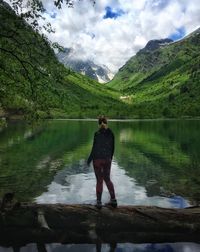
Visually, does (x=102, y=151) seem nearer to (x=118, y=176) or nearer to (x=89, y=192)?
(x=89, y=192)

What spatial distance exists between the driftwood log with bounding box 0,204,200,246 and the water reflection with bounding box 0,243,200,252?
83 centimetres

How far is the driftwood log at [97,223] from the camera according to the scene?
70.8 ft

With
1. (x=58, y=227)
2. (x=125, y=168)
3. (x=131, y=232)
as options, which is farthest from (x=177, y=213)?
(x=125, y=168)

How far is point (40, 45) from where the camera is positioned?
27.2 metres

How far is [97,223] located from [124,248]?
7.28ft

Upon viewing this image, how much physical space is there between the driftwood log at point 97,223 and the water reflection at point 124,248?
2.74 ft

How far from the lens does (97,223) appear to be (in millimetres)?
21844

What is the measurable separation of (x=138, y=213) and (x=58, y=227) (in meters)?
4.40

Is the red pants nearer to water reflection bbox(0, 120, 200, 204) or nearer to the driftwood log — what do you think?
the driftwood log

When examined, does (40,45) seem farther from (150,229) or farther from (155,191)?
(155,191)

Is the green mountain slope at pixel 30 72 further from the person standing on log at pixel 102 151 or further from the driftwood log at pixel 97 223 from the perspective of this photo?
the driftwood log at pixel 97 223

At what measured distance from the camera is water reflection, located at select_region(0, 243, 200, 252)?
20047 mm

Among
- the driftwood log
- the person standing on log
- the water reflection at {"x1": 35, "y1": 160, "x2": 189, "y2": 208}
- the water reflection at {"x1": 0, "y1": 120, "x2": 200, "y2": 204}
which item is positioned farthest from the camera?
the water reflection at {"x1": 0, "y1": 120, "x2": 200, "y2": 204}

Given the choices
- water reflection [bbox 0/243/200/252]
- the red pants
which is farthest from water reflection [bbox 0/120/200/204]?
water reflection [bbox 0/243/200/252]
